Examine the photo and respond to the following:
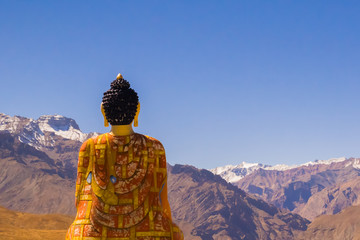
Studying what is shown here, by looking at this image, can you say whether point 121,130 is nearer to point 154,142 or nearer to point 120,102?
point 120,102

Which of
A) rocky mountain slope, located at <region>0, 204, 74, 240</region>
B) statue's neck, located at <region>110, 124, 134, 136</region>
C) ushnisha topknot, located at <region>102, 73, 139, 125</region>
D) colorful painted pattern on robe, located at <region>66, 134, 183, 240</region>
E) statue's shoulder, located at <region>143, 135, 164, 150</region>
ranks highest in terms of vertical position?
rocky mountain slope, located at <region>0, 204, 74, 240</region>

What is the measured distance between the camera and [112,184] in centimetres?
1121

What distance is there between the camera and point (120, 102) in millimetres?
11453

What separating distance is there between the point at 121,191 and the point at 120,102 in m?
1.81

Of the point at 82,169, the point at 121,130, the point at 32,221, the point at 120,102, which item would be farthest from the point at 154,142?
the point at 32,221

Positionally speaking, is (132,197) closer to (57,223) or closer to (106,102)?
(106,102)

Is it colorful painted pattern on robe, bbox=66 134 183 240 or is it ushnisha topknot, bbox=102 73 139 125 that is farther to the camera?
ushnisha topknot, bbox=102 73 139 125

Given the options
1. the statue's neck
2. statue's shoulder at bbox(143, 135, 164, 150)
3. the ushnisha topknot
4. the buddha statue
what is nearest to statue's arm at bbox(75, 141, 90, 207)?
the buddha statue

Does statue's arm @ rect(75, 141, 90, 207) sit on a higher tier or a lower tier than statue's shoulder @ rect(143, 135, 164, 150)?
lower

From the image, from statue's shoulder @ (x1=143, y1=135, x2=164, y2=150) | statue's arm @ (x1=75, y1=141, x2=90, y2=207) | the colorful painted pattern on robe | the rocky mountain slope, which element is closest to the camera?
the colorful painted pattern on robe

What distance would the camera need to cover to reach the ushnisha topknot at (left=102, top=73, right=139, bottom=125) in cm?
1146

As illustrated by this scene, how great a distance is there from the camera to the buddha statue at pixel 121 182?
11023 mm

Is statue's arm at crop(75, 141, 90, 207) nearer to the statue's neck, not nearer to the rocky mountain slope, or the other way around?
the statue's neck

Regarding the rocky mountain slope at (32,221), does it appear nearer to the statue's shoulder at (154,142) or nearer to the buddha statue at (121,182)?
the buddha statue at (121,182)
